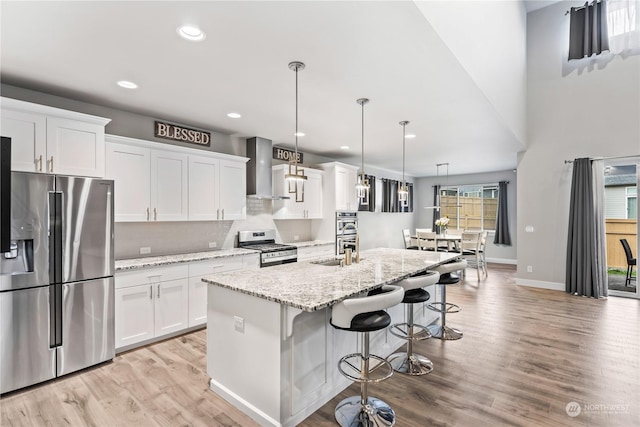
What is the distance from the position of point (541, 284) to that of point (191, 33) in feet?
22.7

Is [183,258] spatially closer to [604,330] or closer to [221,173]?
[221,173]

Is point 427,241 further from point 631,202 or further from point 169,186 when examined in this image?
point 169,186

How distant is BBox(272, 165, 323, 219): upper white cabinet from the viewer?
206 inches

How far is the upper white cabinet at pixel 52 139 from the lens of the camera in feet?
8.41

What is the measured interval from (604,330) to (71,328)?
5.80 metres

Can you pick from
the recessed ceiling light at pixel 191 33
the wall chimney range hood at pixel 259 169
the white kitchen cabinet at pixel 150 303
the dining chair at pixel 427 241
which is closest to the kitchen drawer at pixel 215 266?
the white kitchen cabinet at pixel 150 303

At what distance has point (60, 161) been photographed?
281 centimetres

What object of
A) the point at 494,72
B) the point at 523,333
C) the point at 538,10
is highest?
the point at 538,10

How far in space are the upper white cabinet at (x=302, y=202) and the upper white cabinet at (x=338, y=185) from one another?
0.16 meters

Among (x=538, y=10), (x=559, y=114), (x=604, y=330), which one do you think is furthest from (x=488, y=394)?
(x=538, y=10)

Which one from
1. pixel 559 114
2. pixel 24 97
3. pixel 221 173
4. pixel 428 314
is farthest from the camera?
pixel 559 114

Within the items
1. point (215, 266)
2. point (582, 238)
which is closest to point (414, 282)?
point (215, 266)

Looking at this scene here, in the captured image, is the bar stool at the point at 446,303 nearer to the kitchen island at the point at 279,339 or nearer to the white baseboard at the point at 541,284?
the kitchen island at the point at 279,339

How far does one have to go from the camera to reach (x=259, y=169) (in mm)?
4816
